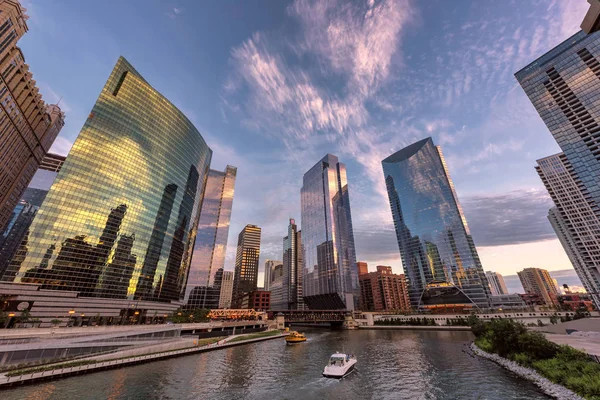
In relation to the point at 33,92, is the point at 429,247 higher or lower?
lower

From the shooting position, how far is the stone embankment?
2469cm

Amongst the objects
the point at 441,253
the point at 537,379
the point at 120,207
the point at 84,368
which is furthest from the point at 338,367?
the point at 441,253

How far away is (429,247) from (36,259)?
22155 cm

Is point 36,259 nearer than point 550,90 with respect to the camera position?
Yes

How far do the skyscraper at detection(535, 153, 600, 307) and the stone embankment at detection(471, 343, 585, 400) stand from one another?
140215 millimetres

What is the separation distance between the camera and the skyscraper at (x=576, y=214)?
126875 mm

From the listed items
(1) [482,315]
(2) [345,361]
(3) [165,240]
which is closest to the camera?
(2) [345,361]

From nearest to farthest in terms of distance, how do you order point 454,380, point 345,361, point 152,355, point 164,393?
point 164,393 < point 454,380 < point 345,361 < point 152,355

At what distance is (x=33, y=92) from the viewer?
314 ft

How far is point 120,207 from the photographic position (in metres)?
122

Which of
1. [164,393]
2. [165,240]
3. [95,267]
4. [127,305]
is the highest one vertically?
[165,240]

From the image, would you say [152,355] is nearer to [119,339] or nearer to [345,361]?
[119,339]

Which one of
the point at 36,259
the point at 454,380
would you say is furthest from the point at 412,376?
the point at 36,259

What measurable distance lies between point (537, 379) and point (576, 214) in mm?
173766
